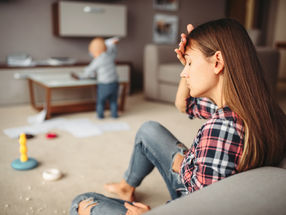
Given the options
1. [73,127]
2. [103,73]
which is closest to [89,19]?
[103,73]

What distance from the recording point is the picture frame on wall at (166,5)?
461 cm

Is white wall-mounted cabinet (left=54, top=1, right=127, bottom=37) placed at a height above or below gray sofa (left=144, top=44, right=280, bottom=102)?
above

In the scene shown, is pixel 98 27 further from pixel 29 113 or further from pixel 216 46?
pixel 216 46

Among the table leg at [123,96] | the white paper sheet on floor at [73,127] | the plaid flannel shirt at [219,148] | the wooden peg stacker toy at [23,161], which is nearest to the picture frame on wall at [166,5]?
the table leg at [123,96]

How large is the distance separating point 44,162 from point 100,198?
0.97 meters

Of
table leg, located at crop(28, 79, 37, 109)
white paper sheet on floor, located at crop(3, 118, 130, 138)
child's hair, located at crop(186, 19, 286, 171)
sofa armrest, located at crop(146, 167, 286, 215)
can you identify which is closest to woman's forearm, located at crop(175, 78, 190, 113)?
child's hair, located at crop(186, 19, 286, 171)

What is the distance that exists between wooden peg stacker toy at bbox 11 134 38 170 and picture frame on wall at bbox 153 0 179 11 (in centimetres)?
348

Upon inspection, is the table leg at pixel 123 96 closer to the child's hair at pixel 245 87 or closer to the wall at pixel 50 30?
the wall at pixel 50 30

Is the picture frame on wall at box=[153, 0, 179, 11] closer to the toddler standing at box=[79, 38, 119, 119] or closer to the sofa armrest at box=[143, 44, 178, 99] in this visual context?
the sofa armrest at box=[143, 44, 178, 99]

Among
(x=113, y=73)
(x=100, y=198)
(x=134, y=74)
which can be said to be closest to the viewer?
(x=100, y=198)

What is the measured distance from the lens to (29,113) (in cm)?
308

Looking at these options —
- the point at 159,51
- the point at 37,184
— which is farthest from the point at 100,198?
the point at 159,51

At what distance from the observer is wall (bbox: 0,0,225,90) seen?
3.59 metres

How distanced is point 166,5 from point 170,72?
68.5 inches
